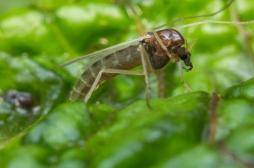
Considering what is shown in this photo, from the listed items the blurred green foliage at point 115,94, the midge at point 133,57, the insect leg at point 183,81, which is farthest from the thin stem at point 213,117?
the midge at point 133,57

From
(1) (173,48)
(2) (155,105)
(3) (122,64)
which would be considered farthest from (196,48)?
(2) (155,105)

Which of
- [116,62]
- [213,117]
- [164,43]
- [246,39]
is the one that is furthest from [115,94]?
[213,117]

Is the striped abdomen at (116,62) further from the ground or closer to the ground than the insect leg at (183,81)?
further from the ground

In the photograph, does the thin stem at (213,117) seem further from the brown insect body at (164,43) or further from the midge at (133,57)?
the brown insect body at (164,43)

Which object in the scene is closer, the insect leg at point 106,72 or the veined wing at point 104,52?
the insect leg at point 106,72

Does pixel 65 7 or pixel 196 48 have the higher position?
pixel 65 7

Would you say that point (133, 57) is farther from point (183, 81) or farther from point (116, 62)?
point (183, 81)

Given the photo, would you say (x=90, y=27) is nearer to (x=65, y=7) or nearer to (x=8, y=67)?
(x=65, y=7)
